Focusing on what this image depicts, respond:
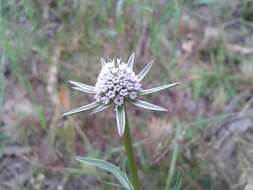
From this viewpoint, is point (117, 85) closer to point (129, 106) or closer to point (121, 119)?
point (121, 119)

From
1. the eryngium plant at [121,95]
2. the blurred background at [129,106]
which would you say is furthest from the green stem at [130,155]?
the blurred background at [129,106]

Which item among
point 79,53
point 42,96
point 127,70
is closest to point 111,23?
point 79,53

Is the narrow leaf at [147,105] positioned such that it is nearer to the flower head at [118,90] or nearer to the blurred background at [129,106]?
the flower head at [118,90]

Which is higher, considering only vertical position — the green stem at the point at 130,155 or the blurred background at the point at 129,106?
the blurred background at the point at 129,106

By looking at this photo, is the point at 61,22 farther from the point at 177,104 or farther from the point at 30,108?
the point at 177,104

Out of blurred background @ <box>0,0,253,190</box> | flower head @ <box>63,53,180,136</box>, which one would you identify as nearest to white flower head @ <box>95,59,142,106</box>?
flower head @ <box>63,53,180,136</box>

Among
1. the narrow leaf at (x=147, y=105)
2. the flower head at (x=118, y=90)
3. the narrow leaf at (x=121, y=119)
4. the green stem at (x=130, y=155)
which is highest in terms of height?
the flower head at (x=118, y=90)
